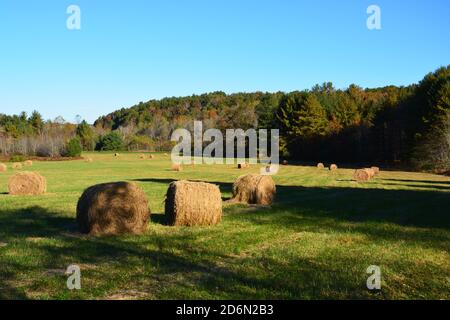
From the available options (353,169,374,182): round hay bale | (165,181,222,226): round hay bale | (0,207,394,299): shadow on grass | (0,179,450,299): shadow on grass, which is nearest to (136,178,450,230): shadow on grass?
(0,179,450,299): shadow on grass

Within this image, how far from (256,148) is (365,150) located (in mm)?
27243

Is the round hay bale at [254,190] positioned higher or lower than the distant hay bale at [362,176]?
higher

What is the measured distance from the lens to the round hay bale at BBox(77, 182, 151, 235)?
11781 millimetres

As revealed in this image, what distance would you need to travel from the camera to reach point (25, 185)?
22.9 metres

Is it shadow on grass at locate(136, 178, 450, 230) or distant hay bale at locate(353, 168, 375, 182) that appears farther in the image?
distant hay bale at locate(353, 168, 375, 182)

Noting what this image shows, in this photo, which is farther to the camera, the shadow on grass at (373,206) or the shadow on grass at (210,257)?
the shadow on grass at (373,206)

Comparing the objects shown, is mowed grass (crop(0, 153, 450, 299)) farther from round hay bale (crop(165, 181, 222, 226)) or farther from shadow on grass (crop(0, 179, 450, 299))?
round hay bale (crop(165, 181, 222, 226))

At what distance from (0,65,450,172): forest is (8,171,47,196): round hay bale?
32155 millimetres

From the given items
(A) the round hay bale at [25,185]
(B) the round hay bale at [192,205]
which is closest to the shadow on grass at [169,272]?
(B) the round hay bale at [192,205]

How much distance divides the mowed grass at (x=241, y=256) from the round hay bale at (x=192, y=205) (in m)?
0.43

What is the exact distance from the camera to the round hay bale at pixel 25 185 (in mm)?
22828

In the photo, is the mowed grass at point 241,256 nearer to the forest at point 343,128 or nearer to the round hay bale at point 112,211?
the round hay bale at point 112,211

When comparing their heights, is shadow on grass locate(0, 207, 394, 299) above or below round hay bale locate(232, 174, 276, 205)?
below
